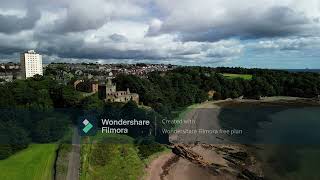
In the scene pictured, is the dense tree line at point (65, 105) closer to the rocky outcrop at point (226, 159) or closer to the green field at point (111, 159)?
the green field at point (111, 159)

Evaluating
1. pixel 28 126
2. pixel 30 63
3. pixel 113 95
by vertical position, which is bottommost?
pixel 28 126

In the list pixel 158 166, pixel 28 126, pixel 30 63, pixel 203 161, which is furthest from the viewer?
pixel 30 63

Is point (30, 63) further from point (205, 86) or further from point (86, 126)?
point (86, 126)

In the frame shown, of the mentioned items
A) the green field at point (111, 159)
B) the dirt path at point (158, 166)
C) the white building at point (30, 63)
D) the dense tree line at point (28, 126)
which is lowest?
the dirt path at point (158, 166)

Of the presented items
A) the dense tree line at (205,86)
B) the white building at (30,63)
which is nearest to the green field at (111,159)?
the dense tree line at (205,86)

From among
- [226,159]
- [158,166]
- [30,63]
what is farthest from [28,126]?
[30,63]

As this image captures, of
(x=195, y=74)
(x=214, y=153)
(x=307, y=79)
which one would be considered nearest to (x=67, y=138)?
(x=214, y=153)
